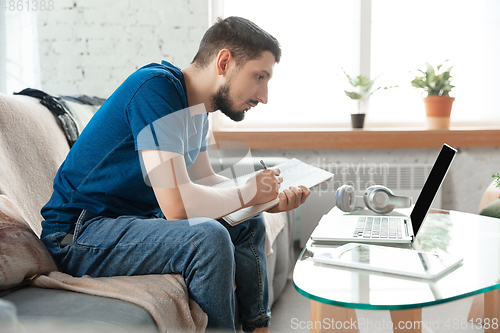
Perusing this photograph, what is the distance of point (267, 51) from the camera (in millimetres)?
1106

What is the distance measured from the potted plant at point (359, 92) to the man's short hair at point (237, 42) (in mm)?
1327

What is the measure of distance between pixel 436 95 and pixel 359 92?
0.40 m

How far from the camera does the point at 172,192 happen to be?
36.8 inches

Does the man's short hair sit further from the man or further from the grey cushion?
the grey cushion

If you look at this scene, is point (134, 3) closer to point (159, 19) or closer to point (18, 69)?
point (159, 19)

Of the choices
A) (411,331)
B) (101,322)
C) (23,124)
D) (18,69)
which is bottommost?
(411,331)

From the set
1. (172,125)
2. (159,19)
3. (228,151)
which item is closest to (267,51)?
(172,125)

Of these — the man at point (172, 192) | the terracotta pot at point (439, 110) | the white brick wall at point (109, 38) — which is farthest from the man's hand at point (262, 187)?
the terracotta pot at point (439, 110)

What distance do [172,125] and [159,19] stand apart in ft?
5.09

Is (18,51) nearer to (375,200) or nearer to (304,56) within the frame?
(304,56)

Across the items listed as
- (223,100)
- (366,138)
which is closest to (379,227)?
(223,100)

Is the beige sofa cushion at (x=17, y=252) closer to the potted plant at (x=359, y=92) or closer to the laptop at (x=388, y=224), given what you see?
the laptop at (x=388, y=224)

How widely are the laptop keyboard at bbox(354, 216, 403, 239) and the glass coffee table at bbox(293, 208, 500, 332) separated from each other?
0.05 metres

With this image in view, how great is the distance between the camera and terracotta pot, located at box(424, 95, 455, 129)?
234 cm
